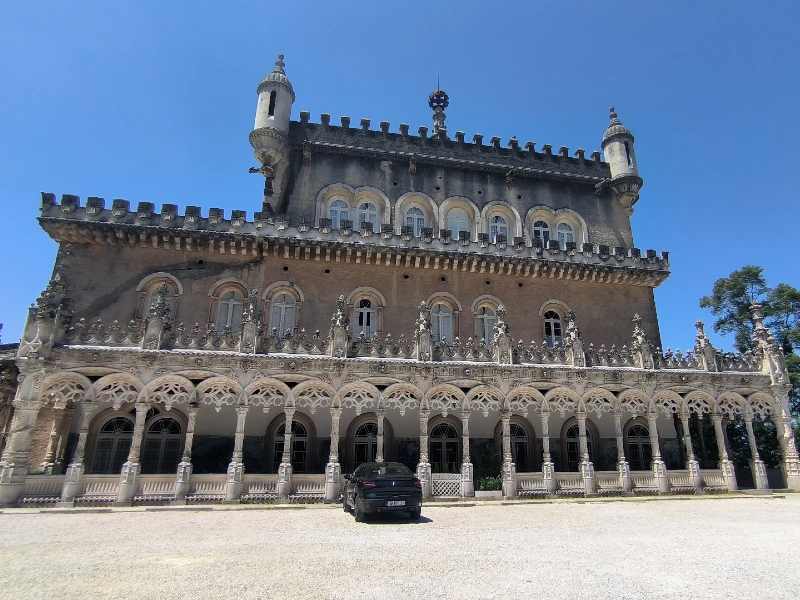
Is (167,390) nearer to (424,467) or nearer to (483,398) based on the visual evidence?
(424,467)

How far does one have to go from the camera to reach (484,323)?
25469mm

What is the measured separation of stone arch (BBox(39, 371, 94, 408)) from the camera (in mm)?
17500

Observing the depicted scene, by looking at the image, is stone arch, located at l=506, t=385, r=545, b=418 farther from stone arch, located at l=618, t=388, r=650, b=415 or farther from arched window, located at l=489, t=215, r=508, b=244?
arched window, located at l=489, t=215, r=508, b=244

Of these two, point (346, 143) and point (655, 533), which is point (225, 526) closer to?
point (655, 533)

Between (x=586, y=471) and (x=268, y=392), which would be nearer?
(x=268, y=392)

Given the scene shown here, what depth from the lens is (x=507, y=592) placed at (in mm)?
7047

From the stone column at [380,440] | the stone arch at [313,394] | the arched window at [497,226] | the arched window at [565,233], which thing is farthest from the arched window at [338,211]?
the arched window at [565,233]

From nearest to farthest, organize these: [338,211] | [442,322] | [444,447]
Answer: [444,447] → [442,322] → [338,211]

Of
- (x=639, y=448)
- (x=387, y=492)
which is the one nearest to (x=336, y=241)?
(x=387, y=492)

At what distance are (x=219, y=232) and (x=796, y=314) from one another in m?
35.7

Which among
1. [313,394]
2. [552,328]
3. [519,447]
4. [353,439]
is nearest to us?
[313,394]

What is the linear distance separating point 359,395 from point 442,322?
23.7 feet

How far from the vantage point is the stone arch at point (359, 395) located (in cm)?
1931

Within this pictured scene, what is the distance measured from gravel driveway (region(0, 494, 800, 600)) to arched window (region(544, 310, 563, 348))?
36.5ft
